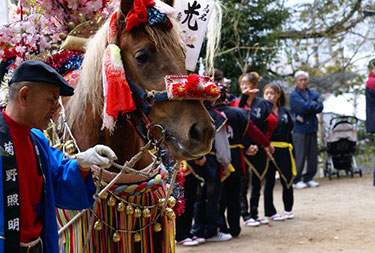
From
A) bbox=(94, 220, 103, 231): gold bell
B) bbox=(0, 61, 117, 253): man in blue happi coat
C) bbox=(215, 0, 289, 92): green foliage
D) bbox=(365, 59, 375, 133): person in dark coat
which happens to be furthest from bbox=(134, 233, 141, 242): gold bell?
bbox=(215, 0, 289, 92): green foliage

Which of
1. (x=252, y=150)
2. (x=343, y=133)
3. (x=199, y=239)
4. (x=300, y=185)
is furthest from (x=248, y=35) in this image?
(x=199, y=239)

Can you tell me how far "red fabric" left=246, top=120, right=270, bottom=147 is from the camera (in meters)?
7.53

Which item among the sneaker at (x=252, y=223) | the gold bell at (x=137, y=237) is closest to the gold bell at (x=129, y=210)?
the gold bell at (x=137, y=237)

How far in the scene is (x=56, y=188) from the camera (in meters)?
2.59

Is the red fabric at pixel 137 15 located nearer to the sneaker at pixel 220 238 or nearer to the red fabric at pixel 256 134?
the sneaker at pixel 220 238

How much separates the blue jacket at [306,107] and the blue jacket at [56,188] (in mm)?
8149

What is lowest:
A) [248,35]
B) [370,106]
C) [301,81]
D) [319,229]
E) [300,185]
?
[319,229]

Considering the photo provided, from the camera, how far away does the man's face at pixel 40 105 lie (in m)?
2.33

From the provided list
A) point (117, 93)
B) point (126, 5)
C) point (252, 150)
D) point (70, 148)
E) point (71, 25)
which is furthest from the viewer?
point (252, 150)

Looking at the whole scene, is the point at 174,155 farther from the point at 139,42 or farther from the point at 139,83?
the point at 139,42

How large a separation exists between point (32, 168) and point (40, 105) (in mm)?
306

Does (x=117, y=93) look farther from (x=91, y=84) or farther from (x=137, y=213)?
(x=137, y=213)

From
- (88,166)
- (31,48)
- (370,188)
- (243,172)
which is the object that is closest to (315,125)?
(370,188)

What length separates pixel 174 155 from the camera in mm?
2717
